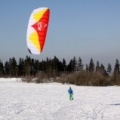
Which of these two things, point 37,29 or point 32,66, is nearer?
point 37,29

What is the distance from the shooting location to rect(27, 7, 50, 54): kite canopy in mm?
14117

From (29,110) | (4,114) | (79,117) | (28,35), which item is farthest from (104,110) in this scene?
(28,35)

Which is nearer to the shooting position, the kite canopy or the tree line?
the kite canopy

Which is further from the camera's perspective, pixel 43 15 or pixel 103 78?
pixel 103 78

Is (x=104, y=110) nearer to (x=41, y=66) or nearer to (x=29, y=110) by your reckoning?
(x=29, y=110)

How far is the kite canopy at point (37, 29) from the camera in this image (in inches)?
556

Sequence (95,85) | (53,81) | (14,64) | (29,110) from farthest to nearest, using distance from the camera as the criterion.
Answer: (14,64) < (53,81) < (95,85) < (29,110)

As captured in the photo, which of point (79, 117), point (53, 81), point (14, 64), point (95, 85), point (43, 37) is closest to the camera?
point (43, 37)

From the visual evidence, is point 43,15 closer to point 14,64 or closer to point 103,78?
point 103,78

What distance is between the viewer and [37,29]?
14594 millimetres

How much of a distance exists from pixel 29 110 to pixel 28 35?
541 centimetres

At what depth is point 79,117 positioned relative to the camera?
16031 mm

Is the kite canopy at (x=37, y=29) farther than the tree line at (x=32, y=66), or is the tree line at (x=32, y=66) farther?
the tree line at (x=32, y=66)

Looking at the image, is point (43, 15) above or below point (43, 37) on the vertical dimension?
above
